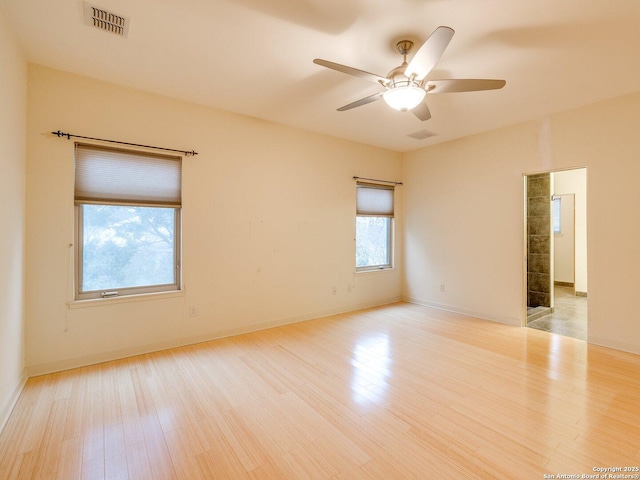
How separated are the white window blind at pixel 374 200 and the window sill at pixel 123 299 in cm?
305

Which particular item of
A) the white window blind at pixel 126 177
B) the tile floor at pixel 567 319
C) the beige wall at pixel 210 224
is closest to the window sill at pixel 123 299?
the beige wall at pixel 210 224

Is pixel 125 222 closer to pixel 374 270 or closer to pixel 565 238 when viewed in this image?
pixel 374 270

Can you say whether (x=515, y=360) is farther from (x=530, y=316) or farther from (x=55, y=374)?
(x=55, y=374)

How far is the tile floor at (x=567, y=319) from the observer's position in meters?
3.96

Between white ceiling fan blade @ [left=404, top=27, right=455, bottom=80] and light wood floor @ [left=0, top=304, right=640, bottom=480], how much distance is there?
7.92 feet

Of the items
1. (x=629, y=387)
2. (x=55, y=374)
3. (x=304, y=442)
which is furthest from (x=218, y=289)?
(x=629, y=387)

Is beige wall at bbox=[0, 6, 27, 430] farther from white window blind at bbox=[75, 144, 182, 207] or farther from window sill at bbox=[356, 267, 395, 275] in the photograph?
window sill at bbox=[356, 267, 395, 275]

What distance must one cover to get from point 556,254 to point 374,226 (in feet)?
14.0

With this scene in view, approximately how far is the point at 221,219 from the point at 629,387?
13.8 feet

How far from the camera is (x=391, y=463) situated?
1.71 meters

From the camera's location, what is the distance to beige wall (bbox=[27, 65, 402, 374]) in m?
2.78

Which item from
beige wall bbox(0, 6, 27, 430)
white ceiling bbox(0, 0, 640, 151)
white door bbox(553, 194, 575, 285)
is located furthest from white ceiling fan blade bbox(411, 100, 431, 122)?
white door bbox(553, 194, 575, 285)

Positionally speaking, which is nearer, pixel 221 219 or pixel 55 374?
pixel 55 374

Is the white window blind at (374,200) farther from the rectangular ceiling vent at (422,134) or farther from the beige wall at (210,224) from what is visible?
the rectangular ceiling vent at (422,134)
